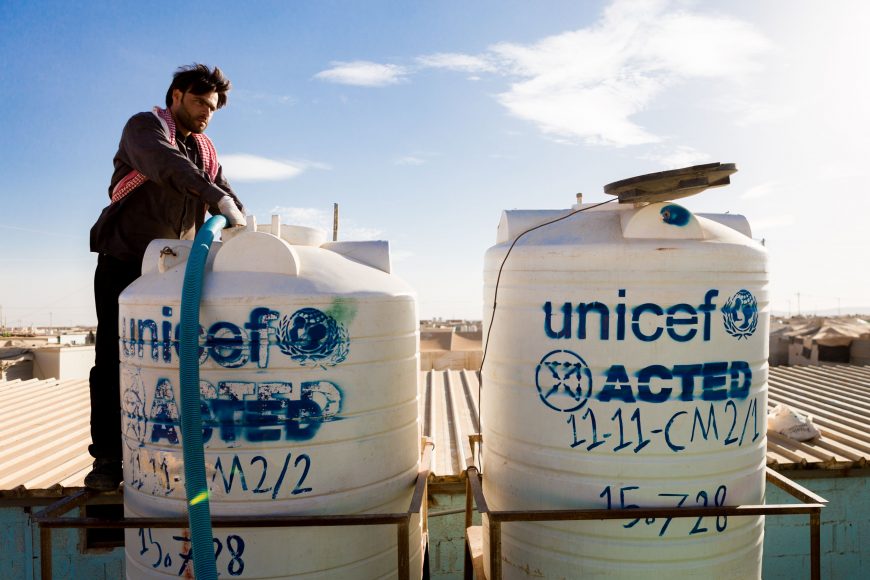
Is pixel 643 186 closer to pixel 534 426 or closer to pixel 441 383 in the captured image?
pixel 534 426

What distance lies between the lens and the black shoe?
3289 millimetres

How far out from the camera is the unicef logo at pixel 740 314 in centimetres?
274

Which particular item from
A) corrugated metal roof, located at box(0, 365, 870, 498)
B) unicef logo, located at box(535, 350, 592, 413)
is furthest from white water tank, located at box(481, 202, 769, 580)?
corrugated metal roof, located at box(0, 365, 870, 498)

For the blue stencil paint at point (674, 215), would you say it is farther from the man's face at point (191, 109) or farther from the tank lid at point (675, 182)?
the man's face at point (191, 109)

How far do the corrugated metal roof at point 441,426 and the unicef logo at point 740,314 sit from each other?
7.66ft

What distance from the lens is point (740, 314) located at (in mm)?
2777

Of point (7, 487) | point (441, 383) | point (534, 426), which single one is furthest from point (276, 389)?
point (441, 383)

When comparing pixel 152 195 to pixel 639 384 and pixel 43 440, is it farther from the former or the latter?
pixel 43 440

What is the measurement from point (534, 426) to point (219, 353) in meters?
1.61

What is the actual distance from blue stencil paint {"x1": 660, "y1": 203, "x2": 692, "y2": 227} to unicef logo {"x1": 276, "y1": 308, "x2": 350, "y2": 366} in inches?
67.1

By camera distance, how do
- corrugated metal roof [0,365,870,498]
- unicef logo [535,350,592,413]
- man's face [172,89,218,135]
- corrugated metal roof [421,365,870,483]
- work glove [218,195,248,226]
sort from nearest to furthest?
unicef logo [535,350,592,413] → work glove [218,195,248,226] → man's face [172,89,218,135] → corrugated metal roof [0,365,870,498] → corrugated metal roof [421,365,870,483]

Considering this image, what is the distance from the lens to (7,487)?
5168 millimetres

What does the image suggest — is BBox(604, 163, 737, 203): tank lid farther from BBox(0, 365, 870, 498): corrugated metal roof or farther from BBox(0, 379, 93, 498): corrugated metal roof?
BBox(0, 379, 93, 498): corrugated metal roof

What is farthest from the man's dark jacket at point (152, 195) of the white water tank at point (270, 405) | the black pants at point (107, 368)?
the white water tank at point (270, 405)
